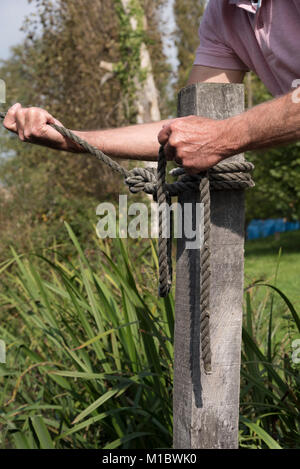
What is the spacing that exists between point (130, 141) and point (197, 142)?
58 cm

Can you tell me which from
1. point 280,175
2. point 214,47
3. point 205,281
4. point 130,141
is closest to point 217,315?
point 205,281

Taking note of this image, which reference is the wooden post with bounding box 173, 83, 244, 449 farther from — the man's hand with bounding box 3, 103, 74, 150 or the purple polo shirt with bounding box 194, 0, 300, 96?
the man's hand with bounding box 3, 103, 74, 150

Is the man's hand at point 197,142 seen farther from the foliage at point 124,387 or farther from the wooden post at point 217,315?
the foliage at point 124,387

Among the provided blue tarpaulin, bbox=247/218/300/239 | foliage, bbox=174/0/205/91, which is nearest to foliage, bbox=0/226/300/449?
blue tarpaulin, bbox=247/218/300/239

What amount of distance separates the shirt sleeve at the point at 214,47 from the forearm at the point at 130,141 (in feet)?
1.15

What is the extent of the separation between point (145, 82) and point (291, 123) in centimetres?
810

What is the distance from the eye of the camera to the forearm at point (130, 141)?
1.97m

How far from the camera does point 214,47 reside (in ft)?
6.89

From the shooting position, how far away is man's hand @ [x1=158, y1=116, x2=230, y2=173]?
144 cm

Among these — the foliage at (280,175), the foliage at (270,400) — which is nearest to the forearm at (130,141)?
the foliage at (270,400)

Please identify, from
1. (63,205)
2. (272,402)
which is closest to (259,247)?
(63,205)

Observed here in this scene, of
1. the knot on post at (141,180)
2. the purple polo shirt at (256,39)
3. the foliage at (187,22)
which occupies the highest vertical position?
the foliage at (187,22)

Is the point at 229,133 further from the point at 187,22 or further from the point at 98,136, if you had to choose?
the point at 187,22

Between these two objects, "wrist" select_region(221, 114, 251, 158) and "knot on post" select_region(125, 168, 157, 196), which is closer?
"wrist" select_region(221, 114, 251, 158)
